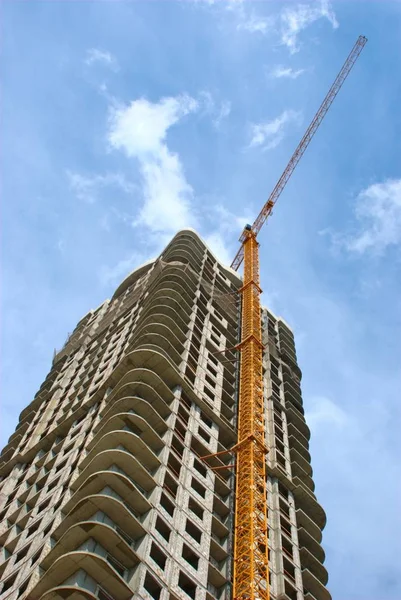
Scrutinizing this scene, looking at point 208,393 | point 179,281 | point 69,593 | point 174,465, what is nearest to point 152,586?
point 69,593

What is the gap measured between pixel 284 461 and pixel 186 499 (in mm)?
16727

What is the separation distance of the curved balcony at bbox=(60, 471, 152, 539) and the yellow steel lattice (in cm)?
744

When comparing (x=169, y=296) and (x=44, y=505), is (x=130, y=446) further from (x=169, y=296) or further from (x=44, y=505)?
(x=169, y=296)

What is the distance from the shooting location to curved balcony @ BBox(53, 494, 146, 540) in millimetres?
36562

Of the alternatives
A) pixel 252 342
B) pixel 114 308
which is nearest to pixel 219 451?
pixel 252 342

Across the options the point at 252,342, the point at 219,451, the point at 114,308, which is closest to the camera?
the point at 219,451

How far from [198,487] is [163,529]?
6338 mm

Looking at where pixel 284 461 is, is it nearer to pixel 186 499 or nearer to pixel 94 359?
pixel 186 499

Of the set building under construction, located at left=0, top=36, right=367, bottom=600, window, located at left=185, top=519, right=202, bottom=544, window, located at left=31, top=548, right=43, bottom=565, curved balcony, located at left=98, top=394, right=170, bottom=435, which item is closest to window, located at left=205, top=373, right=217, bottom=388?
building under construction, located at left=0, top=36, right=367, bottom=600

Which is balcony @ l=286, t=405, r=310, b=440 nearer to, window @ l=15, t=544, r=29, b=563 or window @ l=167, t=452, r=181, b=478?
window @ l=167, t=452, r=181, b=478

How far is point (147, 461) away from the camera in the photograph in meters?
42.8

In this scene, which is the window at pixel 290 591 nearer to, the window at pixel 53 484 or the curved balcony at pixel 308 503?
the curved balcony at pixel 308 503

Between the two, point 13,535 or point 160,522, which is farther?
point 13,535

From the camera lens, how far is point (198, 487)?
45.1 meters
